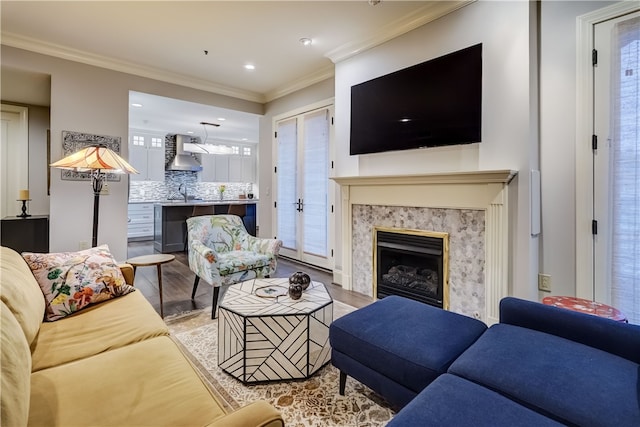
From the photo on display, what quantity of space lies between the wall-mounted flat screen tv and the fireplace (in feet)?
2.91

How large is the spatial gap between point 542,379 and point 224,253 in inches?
116

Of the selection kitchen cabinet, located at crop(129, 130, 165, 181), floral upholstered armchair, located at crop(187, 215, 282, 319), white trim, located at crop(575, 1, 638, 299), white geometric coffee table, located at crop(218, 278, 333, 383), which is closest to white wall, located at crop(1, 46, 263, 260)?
floral upholstered armchair, located at crop(187, 215, 282, 319)

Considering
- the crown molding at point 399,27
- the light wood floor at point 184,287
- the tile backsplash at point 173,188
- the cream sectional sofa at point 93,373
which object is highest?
the crown molding at point 399,27

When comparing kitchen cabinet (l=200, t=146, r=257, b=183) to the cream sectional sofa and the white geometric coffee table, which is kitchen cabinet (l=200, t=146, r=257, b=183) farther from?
the white geometric coffee table

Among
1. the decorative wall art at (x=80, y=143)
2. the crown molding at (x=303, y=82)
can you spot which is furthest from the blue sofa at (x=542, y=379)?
the decorative wall art at (x=80, y=143)

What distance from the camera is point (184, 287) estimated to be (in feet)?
12.1

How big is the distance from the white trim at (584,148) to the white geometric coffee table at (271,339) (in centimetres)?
201

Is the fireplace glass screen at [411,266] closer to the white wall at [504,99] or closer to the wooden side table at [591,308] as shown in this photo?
the white wall at [504,99]

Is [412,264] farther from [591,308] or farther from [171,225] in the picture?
[171,225]

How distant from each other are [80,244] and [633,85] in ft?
18.1

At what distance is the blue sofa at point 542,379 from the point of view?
3.17ft

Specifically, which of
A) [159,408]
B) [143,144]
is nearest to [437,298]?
[159,408]

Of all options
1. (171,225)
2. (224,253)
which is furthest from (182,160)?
(224,253)

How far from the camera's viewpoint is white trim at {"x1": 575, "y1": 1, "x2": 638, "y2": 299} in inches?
88.4
